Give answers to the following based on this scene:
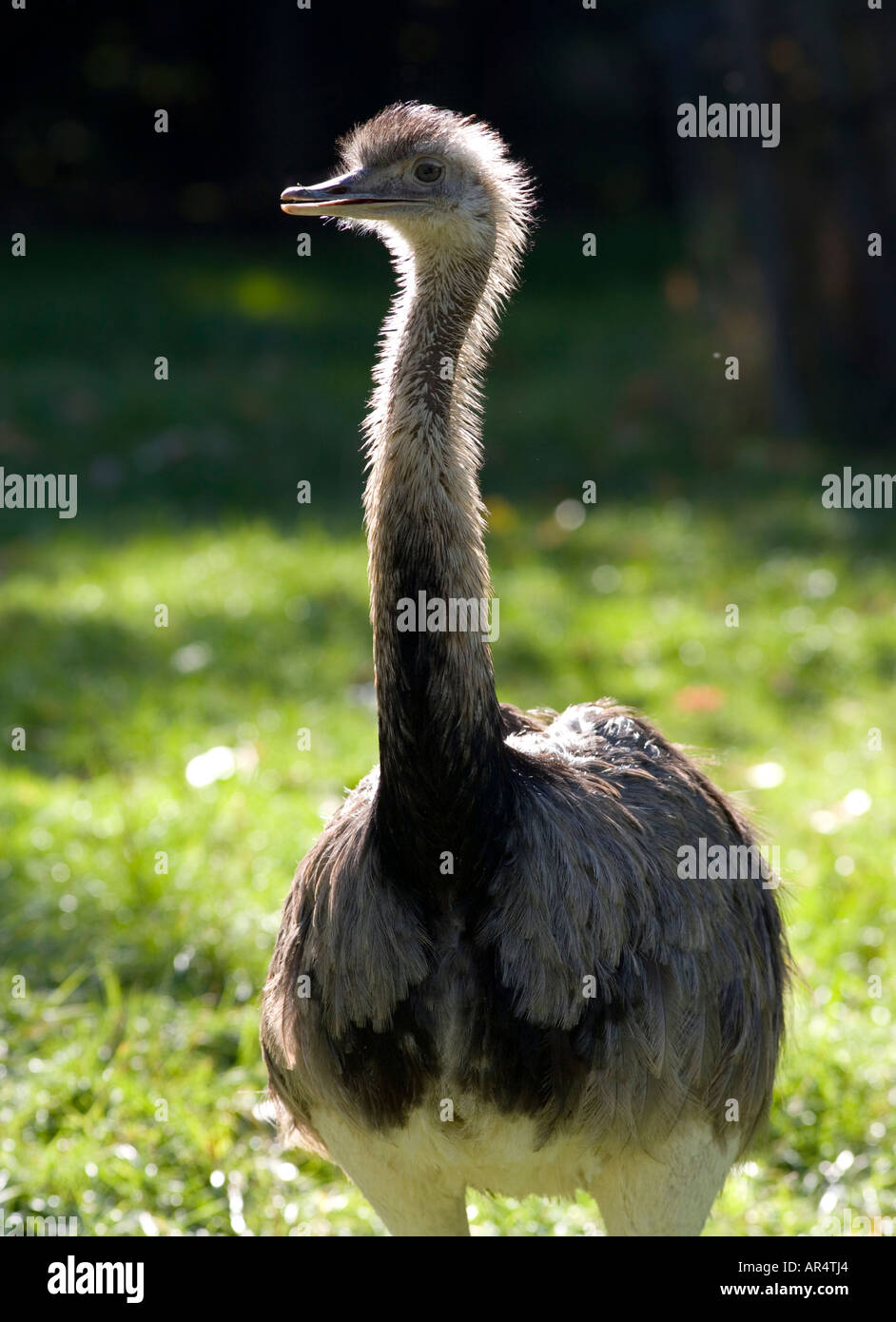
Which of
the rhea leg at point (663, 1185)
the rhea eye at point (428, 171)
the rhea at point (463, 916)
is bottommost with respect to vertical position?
the rhea leg at point (663, 1185)

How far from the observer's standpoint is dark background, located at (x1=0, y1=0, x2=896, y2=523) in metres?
8.79

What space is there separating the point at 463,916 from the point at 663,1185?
608 mm

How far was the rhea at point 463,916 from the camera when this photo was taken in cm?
258

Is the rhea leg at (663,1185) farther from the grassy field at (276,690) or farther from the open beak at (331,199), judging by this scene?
the open beak at (331,199)

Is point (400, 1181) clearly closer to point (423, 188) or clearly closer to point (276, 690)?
point (423, 188)

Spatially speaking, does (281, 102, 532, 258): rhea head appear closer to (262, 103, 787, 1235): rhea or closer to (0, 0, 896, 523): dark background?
(262, 103, 787, 1235): rhea

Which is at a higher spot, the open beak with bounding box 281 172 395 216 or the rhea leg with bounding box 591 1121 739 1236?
the open beak with bounding box 281 172 395 216

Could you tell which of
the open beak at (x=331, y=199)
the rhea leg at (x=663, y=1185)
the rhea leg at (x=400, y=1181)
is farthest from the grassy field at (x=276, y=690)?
the open beak at (x=331, y=199)

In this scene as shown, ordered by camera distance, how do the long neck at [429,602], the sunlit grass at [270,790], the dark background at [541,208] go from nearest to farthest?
1. the long neck at [429,602]
2. the sunlit grass at [270,790]
3. the dark background at [541,208]

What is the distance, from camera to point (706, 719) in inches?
233

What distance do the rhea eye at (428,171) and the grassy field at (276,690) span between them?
1.61 m

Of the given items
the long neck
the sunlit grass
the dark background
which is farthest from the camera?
the dark background

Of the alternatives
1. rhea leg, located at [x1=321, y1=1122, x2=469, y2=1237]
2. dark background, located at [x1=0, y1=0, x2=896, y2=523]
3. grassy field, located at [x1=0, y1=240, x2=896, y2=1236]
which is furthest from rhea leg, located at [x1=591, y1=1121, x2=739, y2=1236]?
dark background, located at [x1=0, y1=0, x2=896, y2=523]

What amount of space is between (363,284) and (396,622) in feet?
35.9
